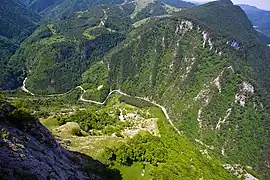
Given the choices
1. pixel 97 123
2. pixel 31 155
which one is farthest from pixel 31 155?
pixel 97 123

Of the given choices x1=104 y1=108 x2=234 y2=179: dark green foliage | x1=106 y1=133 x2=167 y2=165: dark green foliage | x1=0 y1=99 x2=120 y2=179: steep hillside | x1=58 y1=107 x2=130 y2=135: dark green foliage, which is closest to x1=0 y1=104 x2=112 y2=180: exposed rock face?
x1=0 y1=99 x2=120 y2=179: steep hillside

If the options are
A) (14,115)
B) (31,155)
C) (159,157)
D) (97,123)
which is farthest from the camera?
(97,123)

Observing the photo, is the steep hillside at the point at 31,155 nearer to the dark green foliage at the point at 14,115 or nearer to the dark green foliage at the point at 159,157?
the dark green foliage at the point at 14,115

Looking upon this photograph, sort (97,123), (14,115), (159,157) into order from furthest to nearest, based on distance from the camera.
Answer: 1. (97,123)
2. (159,157)
3. (14,115)

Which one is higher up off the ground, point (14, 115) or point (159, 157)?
point (14, 115)

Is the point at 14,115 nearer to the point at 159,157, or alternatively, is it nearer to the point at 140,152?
the point at 140,152

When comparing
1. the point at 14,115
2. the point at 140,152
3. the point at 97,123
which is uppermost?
the point at 14,115

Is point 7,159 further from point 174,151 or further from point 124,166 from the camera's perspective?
point 174,151

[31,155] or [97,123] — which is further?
[97,123]
